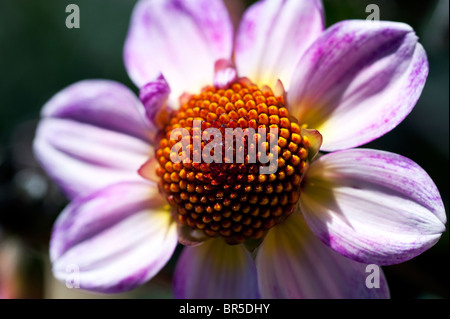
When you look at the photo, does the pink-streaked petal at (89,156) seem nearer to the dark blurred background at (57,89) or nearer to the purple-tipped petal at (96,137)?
the purple-tipped petal at (96,137)

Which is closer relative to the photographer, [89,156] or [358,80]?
[358,80]

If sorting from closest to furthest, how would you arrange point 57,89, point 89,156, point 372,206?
1. point 372,206
2. point 89,156
3. point 57,89

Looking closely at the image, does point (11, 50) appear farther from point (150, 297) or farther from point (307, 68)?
point (307, 68)

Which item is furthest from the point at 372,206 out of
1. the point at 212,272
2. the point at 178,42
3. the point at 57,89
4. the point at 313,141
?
the point at 57,89

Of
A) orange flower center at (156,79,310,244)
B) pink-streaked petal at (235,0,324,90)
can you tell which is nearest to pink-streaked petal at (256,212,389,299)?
orange flower center at (156,79,310,244)

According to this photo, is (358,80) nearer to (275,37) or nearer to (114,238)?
(275,37)

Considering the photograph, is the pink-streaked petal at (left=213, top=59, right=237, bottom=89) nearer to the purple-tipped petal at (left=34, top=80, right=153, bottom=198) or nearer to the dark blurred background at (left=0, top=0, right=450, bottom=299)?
the purple-tipped petal at (left=34, top=80, right=153, bottom=198)
